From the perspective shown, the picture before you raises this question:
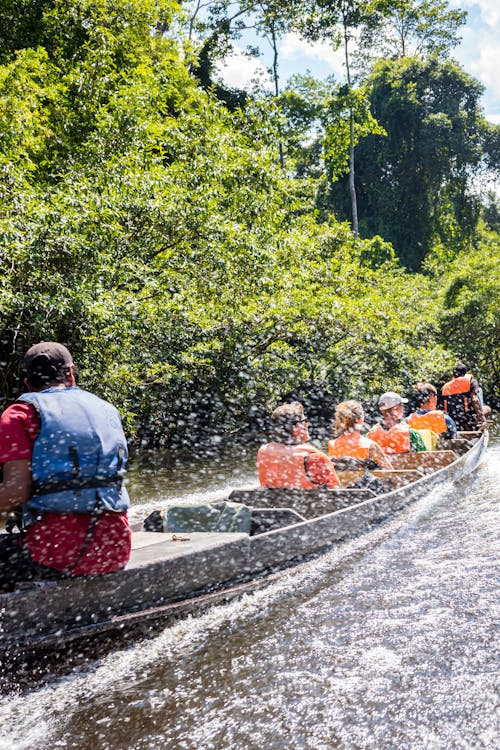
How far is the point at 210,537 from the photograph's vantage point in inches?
192

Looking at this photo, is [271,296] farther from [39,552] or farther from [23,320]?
[39,552]

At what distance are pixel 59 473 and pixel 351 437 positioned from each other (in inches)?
170

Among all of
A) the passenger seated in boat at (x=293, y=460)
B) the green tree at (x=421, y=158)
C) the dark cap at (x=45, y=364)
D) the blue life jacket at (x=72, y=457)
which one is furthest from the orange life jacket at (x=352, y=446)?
the green tree at (x=421, y=158)

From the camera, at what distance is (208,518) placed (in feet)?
17.8

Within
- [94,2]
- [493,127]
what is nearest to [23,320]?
[94,2]

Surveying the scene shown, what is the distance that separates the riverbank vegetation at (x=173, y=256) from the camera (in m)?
9.27

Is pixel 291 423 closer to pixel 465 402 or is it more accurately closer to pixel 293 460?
pixel 293 460

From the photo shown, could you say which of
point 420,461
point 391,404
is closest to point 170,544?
point 391,404

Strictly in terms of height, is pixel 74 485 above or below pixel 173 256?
below

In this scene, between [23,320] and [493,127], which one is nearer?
[23,320]

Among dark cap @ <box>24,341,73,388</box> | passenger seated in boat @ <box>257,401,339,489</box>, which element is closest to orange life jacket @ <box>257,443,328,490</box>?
passenger seated in boat @ <box>257,401,339,489</box>

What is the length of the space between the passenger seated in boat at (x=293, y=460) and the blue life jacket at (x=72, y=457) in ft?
8.04

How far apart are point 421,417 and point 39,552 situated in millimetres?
7863

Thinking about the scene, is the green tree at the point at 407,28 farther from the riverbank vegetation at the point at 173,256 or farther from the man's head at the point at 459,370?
the man's head at the point at 459,370
